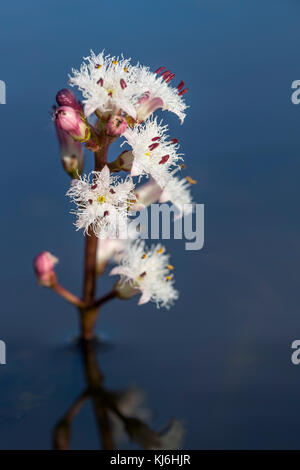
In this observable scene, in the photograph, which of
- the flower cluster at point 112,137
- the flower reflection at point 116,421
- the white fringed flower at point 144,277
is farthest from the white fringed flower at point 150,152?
the flower reflection at point 116,421

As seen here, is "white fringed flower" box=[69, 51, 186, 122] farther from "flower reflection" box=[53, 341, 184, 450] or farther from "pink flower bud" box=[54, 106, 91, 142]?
"flower reflection" box=[53, 341, 184, 450]

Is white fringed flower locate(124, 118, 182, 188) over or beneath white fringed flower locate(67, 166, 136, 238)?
over

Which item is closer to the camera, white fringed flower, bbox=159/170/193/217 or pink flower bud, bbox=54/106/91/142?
pink flower bud, bbox=54/106/91/142

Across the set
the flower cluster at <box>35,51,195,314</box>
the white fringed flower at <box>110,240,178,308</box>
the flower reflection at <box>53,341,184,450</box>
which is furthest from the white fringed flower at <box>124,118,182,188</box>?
the flower reflection at <box>53,341,184,450</box>

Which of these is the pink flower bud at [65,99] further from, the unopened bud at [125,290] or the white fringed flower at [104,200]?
the unopened bud at [125,290]

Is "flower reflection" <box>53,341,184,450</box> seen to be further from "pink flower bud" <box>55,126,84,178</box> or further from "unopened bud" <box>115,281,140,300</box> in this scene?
"pink flower bud" <box>55,126,84,178</box>

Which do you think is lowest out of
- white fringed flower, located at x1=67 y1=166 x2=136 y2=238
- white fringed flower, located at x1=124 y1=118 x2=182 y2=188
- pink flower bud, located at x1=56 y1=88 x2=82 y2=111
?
white fringed flower, located at x1=67 y1=166 x2=136 y2=238
